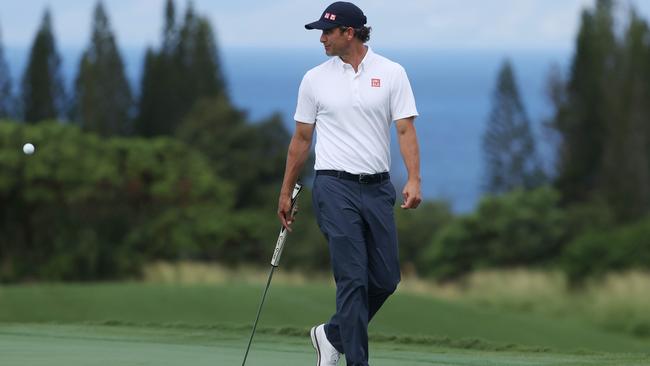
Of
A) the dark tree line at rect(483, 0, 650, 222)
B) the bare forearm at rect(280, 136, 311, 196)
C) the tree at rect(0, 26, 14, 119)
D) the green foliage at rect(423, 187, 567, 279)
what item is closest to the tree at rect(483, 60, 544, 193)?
the dark tree line at rect(483, 0, 650, 222)

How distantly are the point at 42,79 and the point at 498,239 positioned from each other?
41.8 metres

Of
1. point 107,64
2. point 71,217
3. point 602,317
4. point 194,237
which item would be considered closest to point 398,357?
point 602,317

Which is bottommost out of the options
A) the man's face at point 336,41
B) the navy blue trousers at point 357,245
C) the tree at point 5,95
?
the tree at point 5,95

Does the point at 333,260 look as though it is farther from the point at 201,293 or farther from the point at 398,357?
the point at 201,293

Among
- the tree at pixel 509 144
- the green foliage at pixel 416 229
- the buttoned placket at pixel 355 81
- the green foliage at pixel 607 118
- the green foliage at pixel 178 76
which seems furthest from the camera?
the green foliage at pixel 178 76

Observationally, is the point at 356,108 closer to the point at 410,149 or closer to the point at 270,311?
the point at 410,149

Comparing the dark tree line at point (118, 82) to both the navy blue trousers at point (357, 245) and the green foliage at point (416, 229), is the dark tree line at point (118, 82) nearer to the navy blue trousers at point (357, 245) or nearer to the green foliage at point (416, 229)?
the green foliage at point (416, 229)

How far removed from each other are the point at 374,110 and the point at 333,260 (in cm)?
73

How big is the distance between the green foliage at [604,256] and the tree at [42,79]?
158ft

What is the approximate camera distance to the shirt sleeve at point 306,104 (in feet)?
24.4

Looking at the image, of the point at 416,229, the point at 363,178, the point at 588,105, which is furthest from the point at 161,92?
the point at 363,178

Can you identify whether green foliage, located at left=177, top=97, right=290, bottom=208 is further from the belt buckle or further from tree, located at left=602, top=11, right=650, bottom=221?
the belt buckle

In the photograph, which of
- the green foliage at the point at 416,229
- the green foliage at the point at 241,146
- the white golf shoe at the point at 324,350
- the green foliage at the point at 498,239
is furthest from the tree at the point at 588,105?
the white golf shoe at the point at 324,350

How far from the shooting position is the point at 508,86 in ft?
299
